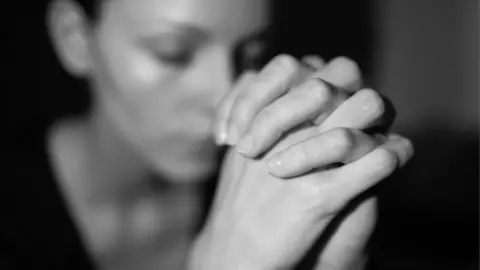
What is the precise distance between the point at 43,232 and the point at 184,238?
22 centimetres

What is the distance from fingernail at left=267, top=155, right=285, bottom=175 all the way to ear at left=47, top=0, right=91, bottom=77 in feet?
1.47

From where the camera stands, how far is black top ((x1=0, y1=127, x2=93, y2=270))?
642mm

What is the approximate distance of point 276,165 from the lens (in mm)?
334

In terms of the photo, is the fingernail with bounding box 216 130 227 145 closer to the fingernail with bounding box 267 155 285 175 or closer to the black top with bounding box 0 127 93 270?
the fingernail with bounding box 267 155 285 175

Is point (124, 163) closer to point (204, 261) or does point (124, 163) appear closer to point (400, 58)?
point (204, 261)

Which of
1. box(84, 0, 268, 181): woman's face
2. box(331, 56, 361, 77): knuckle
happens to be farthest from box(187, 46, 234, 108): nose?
box(331, 56, 361, 77): knuckle

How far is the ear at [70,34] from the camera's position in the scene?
71 cm

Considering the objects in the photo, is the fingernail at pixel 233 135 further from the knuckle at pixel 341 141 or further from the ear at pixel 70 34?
the ear at pixel 70 34

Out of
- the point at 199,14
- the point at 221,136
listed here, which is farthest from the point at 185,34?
the point at 221,136

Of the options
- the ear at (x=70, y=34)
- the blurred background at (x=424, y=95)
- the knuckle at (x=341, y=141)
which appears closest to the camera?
the knuckle at (x=341, y=141)

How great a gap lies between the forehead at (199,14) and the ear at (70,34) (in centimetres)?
10

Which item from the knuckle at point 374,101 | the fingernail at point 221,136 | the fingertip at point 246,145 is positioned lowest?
the fingernail at point 221,136

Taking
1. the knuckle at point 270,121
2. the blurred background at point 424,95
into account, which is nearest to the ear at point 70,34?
the blurred background at point 424,95

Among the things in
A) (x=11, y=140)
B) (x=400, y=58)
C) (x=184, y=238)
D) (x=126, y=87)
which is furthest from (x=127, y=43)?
(x=400, y=58)
